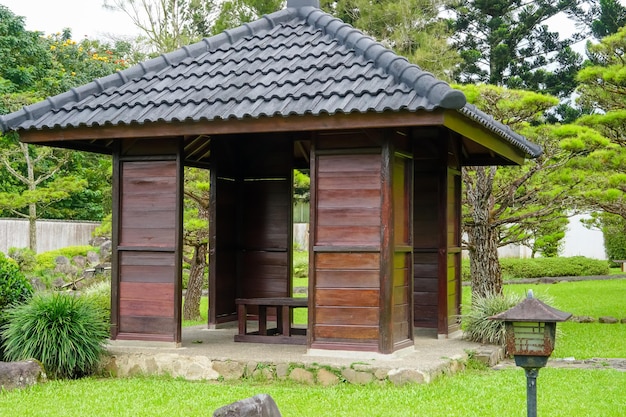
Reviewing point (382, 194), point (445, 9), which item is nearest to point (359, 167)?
point (382, 194)

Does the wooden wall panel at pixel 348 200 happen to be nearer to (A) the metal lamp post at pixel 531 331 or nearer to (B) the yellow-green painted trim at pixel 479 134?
(B) the yellow-green painted trim at pixel 479 134

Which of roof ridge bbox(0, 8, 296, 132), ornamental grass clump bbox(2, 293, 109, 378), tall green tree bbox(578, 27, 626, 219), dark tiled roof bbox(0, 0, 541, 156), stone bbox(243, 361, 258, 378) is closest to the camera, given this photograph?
dark tiled roof bbox(0, 0, 541, 156)

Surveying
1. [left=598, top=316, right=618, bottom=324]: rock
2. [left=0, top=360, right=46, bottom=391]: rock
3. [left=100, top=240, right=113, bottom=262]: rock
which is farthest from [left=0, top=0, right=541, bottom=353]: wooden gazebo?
[left=100, top=240, right=113, bottom=262]: rock

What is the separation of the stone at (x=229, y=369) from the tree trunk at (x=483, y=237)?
6524 millimetres

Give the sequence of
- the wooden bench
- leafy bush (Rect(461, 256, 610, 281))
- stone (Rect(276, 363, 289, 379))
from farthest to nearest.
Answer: leafy bush (Rect(461, 256, 610, 281)) → the wooden bench → stone (Rect(276, 363, 289, 379))

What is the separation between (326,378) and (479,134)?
3328 mm

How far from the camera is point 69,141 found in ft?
34.5

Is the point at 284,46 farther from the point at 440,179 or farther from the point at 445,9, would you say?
the point at 445,9

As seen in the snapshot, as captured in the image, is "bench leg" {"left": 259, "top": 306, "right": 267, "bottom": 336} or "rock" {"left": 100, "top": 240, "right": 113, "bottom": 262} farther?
"rock" {"left": 100, "top": 240, "right": 113, "bottom": 262}

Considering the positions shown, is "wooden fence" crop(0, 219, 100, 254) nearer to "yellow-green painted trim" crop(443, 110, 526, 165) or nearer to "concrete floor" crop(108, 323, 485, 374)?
"concrete floor" crop(108, 323, 485, 374)

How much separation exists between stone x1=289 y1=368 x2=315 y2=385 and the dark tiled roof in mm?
2630

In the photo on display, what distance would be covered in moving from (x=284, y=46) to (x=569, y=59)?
2622 centimetres

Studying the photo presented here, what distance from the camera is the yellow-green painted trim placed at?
863 centimetres

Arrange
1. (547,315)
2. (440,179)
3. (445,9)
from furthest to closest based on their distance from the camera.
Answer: (445,9) → (440,179) → (547,315)
